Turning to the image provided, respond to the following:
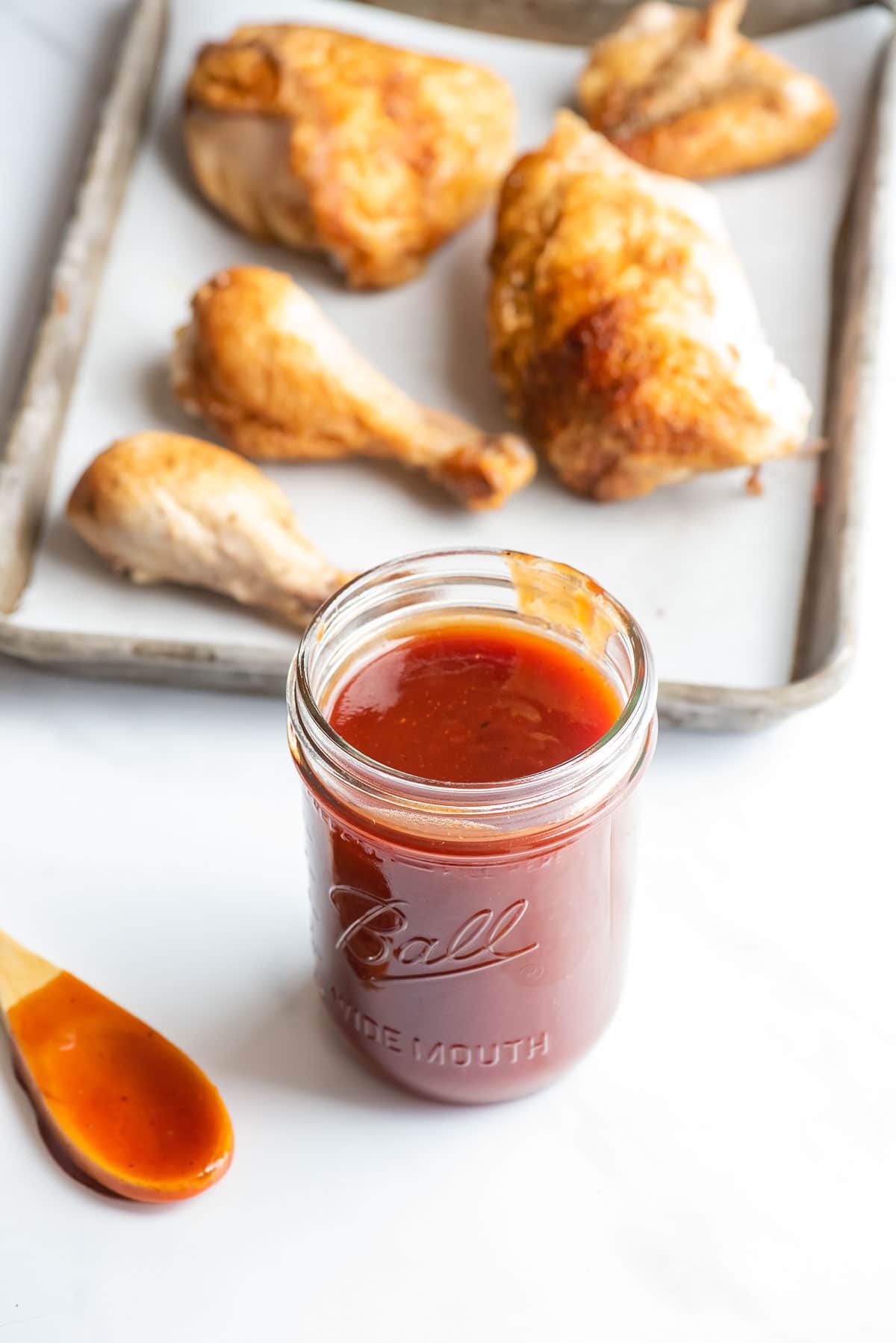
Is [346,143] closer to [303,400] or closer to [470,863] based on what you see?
[303,400]

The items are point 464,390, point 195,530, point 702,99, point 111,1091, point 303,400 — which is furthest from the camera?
point 702,99

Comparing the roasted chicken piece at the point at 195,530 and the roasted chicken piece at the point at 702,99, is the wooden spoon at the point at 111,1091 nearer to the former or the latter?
the roasted chicken piece at the point at 195,530

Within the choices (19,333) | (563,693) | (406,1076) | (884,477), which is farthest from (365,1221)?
(19,333)

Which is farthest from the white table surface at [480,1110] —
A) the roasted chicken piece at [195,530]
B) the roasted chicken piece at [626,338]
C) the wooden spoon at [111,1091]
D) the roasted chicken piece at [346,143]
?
the roasted chicken piece at [346,143]

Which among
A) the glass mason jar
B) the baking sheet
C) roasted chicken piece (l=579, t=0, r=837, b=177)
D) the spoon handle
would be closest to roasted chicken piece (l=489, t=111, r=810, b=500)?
the baking sheet

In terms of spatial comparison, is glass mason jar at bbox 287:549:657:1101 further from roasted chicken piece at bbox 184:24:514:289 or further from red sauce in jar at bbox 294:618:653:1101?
roasted chicken piece at bbox 184:24:514:289

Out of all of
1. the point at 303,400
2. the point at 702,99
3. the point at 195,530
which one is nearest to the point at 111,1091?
the point at 195,530
